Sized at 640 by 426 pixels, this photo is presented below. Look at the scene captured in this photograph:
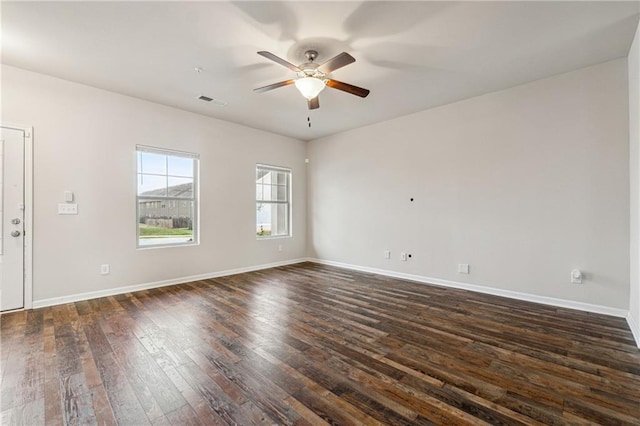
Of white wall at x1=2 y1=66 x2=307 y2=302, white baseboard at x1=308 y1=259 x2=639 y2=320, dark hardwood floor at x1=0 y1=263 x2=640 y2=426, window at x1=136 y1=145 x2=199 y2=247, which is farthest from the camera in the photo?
window at x1=136 y1=145 x2=199 y2=247

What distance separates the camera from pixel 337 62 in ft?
8.26

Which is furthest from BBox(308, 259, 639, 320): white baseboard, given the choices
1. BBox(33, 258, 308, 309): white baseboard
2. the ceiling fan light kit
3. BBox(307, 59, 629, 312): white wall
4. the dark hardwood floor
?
the ceiling fan light kit

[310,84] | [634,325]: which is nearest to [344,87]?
[310,84]

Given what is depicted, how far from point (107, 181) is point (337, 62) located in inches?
139

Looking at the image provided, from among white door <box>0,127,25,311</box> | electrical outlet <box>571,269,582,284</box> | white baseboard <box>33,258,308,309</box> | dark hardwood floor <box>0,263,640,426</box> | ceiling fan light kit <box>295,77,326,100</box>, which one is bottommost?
dark hardwood floor <box>0,263,640,426</box>

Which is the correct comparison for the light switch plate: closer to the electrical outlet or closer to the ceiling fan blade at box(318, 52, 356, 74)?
the ceiling fan blade at box(318, 52, 356, 74)

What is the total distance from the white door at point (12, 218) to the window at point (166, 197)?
47.6 inches

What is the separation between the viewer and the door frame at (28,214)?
3305mm

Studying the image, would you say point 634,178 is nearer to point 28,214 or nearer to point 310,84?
point 310,84

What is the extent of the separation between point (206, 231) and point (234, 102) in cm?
222

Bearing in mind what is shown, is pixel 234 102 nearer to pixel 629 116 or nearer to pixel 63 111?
pixel 63 111

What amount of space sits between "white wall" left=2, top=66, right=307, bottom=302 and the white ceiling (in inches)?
13.7

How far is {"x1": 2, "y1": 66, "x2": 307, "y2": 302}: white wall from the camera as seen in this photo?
3.42 metres

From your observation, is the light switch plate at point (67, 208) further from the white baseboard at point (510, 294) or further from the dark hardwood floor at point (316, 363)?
the white baseboard at point (510, 294)
